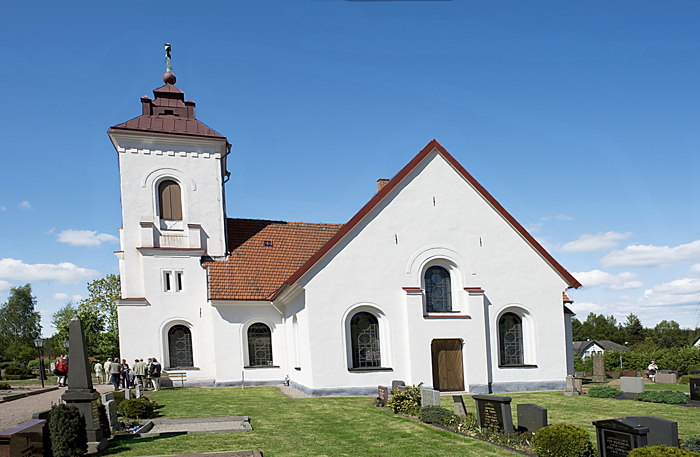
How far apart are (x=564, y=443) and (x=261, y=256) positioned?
57.3 ft

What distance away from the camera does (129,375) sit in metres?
21.4

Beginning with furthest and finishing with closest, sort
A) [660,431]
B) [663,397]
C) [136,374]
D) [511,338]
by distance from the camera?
1. [136,374]
2. [511,338]
3. [663,397]
4. [660,431]

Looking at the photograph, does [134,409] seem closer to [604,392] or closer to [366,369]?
[366,369]

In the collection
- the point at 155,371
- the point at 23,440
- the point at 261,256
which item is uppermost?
the point at 261,256

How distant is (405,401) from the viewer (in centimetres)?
1480

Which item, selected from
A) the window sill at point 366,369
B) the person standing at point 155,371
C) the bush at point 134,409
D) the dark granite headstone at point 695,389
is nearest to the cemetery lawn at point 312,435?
the bush at point 134,409

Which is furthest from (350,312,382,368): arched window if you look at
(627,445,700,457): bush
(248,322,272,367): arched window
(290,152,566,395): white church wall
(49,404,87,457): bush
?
(627,445,700,457): bush

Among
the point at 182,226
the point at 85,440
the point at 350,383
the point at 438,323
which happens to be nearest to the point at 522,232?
the point at 438,323

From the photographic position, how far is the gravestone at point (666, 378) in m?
27.6

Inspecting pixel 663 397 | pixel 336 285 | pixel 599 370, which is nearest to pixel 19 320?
pixel 336 285

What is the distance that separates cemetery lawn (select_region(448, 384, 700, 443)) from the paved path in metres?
12.0

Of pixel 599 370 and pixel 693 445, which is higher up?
pixel 693 445

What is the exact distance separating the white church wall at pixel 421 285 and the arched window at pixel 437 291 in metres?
0.31

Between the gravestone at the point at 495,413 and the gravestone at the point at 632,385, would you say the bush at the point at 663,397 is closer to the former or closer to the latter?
the gravestone at the point at 632,385
